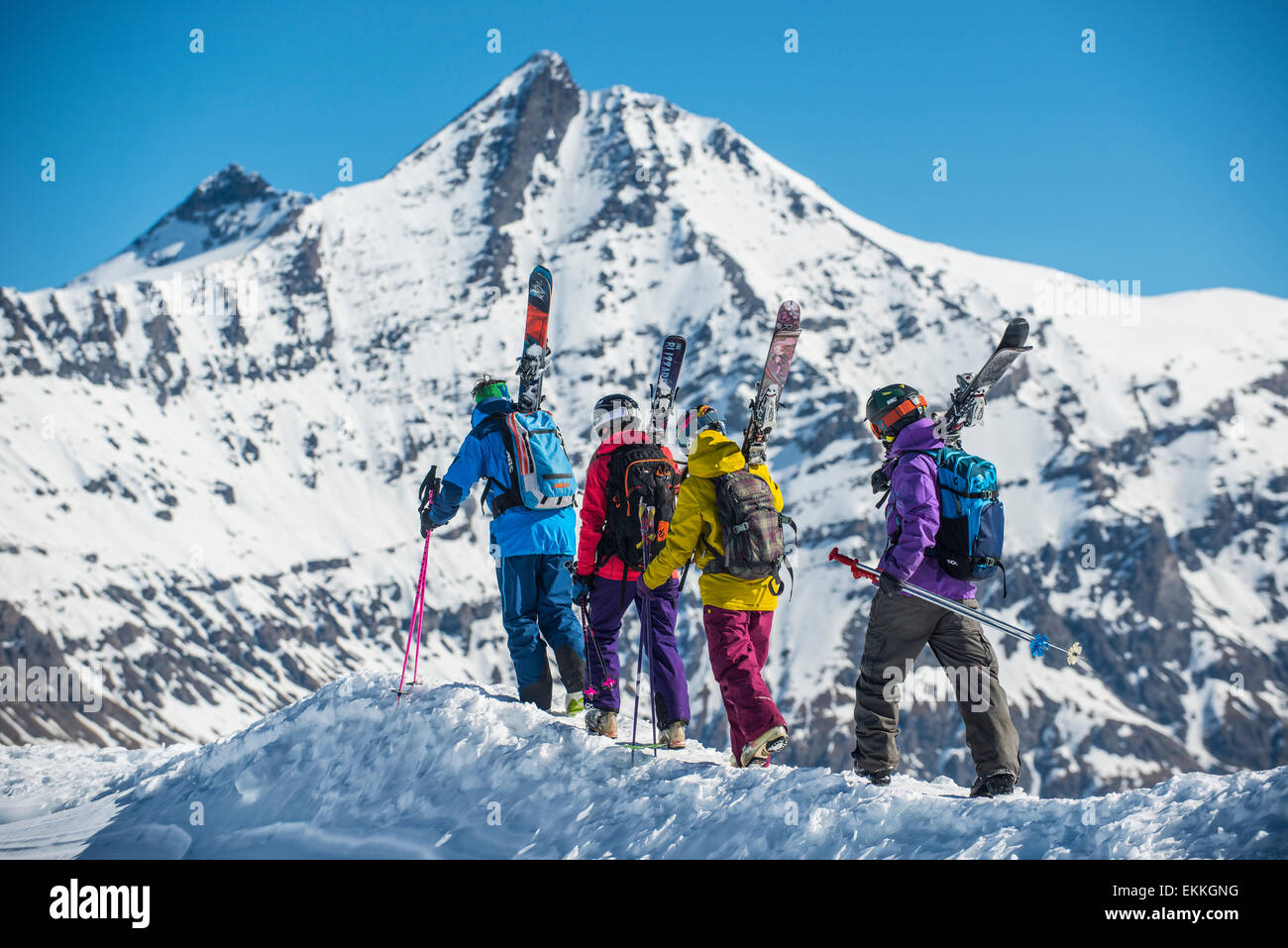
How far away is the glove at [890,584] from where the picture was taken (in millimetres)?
7703

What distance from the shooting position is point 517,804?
8.09m

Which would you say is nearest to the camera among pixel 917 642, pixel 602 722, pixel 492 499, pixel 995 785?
pixel 995 785

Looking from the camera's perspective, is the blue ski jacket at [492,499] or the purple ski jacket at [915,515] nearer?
the purple ski jacket at [915,515]

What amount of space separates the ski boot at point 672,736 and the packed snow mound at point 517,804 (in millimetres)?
160

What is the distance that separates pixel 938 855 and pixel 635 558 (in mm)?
3845

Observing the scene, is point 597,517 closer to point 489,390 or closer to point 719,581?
point 719,581

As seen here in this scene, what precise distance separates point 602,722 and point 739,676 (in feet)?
4.09

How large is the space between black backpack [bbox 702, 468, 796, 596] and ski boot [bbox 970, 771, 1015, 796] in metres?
2.03

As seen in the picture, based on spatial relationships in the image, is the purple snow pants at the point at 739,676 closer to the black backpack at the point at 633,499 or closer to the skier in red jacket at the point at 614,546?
the skier in red jacket at the point at 614,546

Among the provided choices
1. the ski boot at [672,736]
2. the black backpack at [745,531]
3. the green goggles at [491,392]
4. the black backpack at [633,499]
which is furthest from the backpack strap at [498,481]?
the ski boot at [672,736]

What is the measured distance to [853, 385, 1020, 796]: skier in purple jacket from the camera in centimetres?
758

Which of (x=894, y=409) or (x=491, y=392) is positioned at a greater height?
(x=491, y=392)

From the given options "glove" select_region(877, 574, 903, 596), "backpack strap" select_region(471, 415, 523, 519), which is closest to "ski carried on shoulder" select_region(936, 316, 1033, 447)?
"glove" select_region(877, 574, 903, 596)

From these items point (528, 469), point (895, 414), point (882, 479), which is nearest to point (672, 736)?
point (882, 479)
